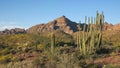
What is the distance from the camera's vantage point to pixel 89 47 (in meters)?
34.1

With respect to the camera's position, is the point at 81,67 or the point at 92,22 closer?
the point at 81,67

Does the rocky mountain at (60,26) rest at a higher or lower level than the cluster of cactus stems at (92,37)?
higher

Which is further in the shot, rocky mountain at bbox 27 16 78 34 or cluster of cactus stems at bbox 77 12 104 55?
rocky mountain at bbox 27 16 78 34

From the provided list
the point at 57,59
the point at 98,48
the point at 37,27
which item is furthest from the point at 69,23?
the point at 57,59

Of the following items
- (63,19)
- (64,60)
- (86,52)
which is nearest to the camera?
(64,60)

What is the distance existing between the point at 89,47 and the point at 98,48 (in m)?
1.82

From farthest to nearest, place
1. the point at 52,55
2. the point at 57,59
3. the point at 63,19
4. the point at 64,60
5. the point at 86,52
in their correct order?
1. the point at 63,19
2. the point at 86,52
3. the point at 52,55
4. the point at 57,59
5. the point at 64,60

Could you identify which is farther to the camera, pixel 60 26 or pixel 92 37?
pixel 60 26

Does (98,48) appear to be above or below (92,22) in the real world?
below

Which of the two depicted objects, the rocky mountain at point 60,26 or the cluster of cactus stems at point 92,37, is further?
the rocky mountain at point 60,26

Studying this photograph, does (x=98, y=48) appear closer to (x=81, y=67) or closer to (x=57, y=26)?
(x=81, y=67)

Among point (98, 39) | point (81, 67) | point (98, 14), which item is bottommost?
point (81, 67)

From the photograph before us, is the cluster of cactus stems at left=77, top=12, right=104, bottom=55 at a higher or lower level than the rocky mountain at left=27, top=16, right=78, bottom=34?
lower

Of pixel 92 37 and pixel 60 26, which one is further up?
pixel 60 26
